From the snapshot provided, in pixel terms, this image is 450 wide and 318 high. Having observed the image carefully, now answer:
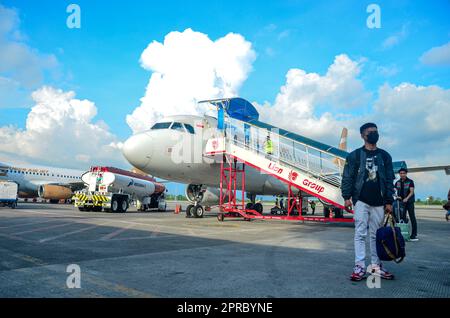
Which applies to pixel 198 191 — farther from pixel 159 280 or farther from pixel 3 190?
pixel 3 190

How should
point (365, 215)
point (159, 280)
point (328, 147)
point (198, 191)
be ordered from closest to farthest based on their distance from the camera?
point (159, 280), point (365, 215), point (328, 147), point (198, 191)

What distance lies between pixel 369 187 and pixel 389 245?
79 cm

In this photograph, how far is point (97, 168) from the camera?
22.3 m

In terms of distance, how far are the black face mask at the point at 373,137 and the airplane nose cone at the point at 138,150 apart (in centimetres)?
963

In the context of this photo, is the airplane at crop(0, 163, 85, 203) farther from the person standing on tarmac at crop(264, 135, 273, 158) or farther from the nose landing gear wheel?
the person standing on tarmac at crop(264, 135, 273, 158)

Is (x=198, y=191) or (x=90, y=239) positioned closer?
(x=90, y=239)

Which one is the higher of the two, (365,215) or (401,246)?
(365,215)

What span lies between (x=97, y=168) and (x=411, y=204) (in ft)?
64.1

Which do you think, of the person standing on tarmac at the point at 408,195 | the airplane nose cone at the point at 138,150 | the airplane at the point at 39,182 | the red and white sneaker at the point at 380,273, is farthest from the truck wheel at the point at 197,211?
the airplane at the point at 39,182

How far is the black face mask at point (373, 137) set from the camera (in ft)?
14.6

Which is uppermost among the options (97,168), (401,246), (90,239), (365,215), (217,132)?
(217,132)

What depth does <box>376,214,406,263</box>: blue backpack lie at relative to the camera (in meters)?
3.97

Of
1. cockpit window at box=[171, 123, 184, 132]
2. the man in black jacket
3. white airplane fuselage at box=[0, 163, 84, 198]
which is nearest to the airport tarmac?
the man in black jacket
